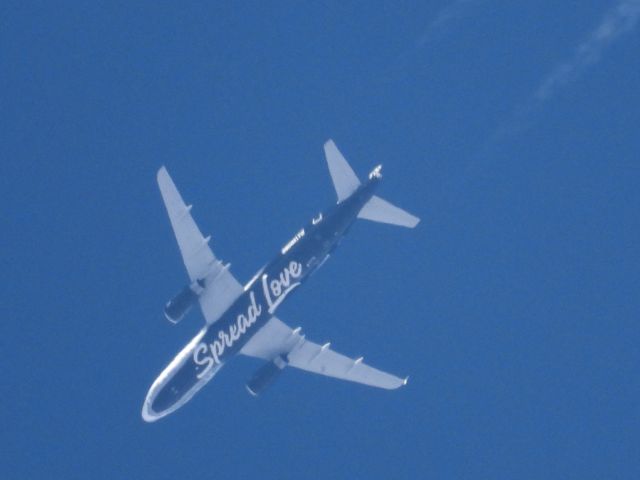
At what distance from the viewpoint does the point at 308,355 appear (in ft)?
233

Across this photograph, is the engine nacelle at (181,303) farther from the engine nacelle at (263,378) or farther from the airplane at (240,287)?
the engine nacelle at (263,378)

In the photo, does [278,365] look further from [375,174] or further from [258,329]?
[375,174]

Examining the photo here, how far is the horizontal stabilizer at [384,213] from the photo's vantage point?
222 ft

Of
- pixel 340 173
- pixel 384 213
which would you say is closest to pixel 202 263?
pixel 340 173

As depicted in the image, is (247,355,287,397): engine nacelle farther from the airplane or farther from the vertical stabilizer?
the vertical stabilizer

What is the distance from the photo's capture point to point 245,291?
222 ft

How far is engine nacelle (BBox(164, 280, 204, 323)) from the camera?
65.9 m

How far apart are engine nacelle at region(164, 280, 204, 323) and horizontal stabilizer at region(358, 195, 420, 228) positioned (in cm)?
863

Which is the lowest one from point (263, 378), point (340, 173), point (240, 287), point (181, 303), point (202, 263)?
point (181, 303)

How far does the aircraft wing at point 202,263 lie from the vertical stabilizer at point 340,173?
253 inches

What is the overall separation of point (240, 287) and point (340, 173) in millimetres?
7014

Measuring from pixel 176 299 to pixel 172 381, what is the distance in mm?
3804

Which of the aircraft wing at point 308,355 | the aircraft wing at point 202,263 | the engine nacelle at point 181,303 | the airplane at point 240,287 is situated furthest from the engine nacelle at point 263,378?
the engine nacelle at point 181,303

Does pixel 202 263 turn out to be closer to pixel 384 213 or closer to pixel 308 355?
pixel 308 355
